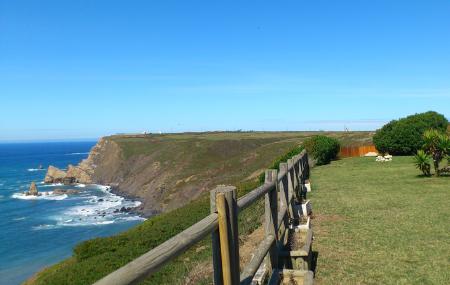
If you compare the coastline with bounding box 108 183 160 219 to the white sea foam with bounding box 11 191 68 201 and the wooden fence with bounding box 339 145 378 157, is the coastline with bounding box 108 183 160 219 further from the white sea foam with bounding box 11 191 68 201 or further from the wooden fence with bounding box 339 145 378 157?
the wooden fence with bounding box 339 145 378 157

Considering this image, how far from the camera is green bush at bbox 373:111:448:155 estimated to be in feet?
121

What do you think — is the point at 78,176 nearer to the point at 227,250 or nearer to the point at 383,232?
the point at 383,232

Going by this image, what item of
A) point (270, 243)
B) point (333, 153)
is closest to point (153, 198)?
point (333, 153)

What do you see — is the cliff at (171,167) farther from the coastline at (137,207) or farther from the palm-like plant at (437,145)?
the palm-like plant at (437,145)

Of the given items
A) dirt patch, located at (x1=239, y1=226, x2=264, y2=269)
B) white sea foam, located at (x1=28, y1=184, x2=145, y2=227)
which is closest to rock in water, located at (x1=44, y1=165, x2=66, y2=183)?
white sea foam, located at (x1=28, y1=184, x2=145, y2=227)

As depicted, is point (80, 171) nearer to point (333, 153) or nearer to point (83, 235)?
point (83, 235)

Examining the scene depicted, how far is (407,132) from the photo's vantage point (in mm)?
36906

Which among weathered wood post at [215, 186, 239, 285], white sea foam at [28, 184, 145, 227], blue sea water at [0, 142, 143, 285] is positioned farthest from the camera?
white sea foam at [28, 184, 145, 227]

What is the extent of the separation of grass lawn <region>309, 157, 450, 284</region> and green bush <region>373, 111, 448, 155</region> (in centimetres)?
1821

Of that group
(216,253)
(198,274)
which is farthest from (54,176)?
(216,253)

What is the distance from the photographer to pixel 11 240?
47000 mm

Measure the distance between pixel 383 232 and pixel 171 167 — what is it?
8004 cm

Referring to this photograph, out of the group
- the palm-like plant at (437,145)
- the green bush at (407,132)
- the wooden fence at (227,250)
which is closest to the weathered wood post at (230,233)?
the wooden fence at (227,250)

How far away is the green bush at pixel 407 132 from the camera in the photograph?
3675 centimetres
